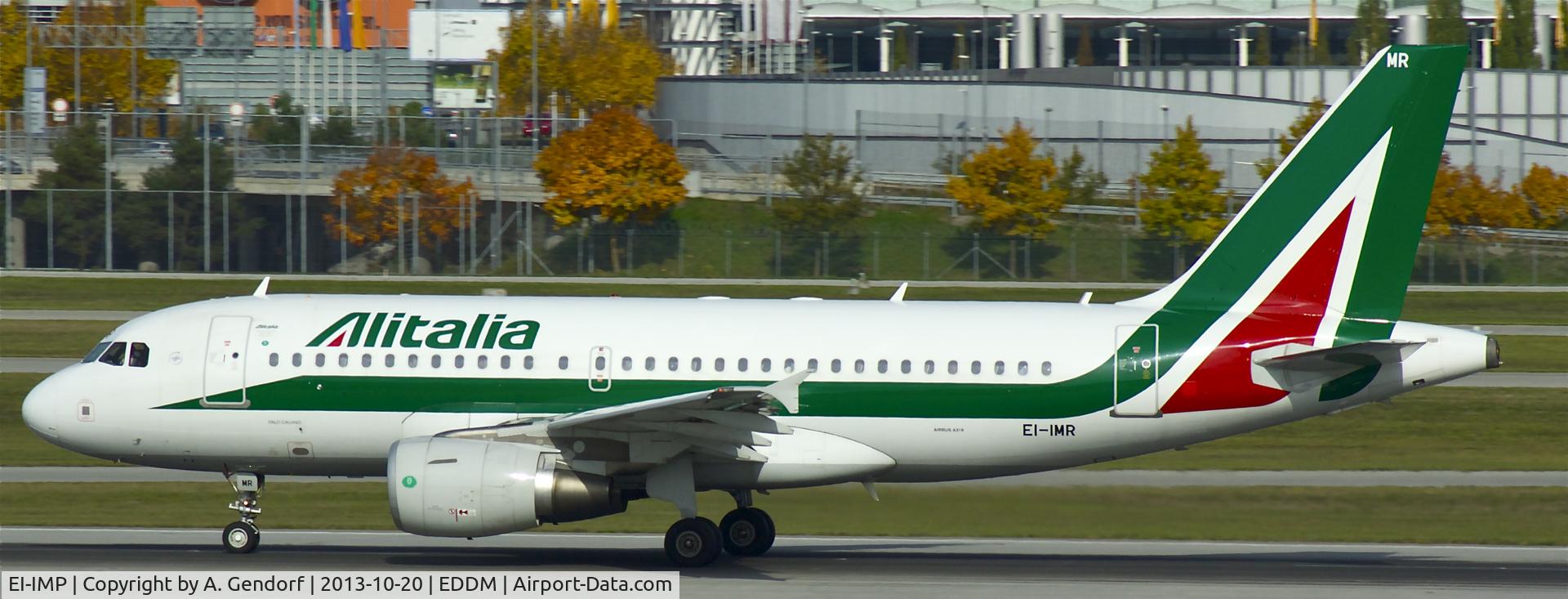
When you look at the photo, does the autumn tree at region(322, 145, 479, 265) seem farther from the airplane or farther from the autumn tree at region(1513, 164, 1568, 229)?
the autumn tree at region(1513, 164, 1568, 229)

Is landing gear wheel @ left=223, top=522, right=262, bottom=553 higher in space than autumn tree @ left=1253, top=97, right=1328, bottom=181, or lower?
lower

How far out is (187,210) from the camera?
62.0 m

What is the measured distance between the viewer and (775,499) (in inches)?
906

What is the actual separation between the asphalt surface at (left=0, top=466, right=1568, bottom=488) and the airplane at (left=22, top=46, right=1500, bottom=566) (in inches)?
205

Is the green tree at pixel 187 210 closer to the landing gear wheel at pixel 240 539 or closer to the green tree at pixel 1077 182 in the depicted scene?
the green tree at pixel 1077 182

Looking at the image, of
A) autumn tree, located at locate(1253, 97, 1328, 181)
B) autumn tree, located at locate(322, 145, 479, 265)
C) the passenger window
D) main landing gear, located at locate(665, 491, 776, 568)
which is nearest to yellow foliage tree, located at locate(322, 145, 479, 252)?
autumn tree, located at locate(322, 145, 479, 265)

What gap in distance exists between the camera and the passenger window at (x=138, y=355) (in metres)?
21.8

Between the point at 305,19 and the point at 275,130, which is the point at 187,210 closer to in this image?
the point at 275,130

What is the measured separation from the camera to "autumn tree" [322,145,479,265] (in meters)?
62.8

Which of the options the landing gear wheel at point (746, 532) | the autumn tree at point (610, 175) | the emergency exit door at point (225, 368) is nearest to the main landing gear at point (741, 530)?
the landing gear wheel at point (746, 532)

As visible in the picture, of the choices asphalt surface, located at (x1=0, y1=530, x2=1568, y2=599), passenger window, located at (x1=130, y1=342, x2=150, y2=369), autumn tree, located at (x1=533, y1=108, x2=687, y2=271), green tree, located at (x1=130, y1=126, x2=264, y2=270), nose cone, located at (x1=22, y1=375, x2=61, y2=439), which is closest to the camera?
asphalt surface, located at (x1=0, y1=530, x2=1568, y2=599)

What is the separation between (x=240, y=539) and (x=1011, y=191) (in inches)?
1843

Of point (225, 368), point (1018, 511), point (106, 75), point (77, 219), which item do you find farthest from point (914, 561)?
point (106, 75)

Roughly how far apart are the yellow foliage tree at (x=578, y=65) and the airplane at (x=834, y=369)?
7289cm
